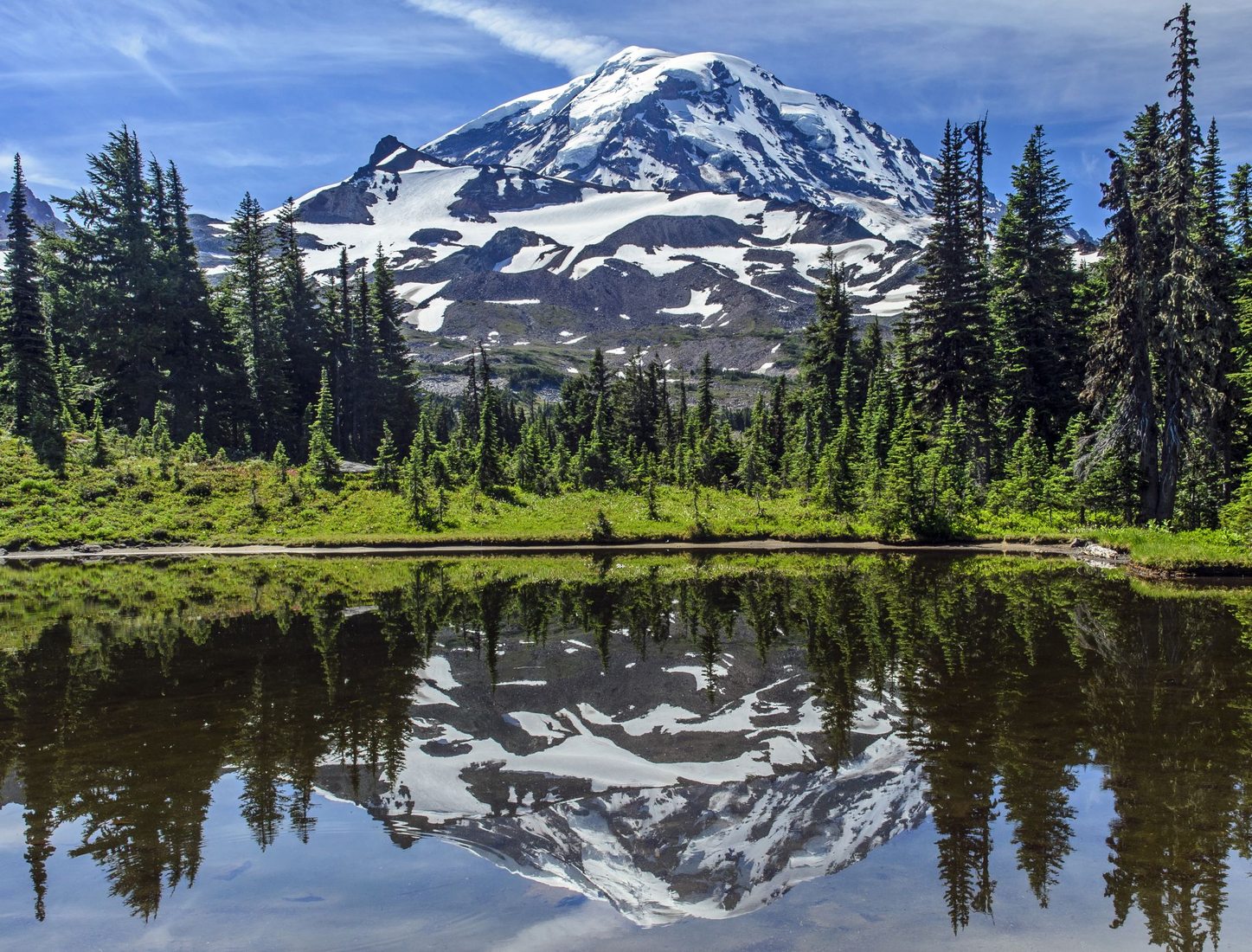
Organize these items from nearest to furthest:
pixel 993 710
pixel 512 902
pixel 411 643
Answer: pixel 512 902 < pixel 993 710 < pixel 411 643

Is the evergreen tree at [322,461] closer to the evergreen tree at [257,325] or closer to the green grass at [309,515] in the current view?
the green grass at [309,515]

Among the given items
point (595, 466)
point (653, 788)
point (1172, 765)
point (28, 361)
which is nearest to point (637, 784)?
point (653, 788)

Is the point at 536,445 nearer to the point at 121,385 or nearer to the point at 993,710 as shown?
the point at 121,385

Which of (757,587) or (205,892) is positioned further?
(757,587)

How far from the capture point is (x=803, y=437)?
52094mm

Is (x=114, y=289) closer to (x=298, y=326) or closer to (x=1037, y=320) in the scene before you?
(x=298, y=326)

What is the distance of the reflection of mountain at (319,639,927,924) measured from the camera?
7.95 metres

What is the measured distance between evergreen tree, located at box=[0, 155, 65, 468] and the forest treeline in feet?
0.45

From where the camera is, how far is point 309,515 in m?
40.7

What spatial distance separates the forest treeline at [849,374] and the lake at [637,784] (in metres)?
16.2

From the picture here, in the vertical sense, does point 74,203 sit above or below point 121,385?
above

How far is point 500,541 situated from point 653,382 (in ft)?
120

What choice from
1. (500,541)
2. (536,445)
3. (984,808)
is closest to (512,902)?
(984,808)

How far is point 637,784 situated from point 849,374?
48853 millimetres
